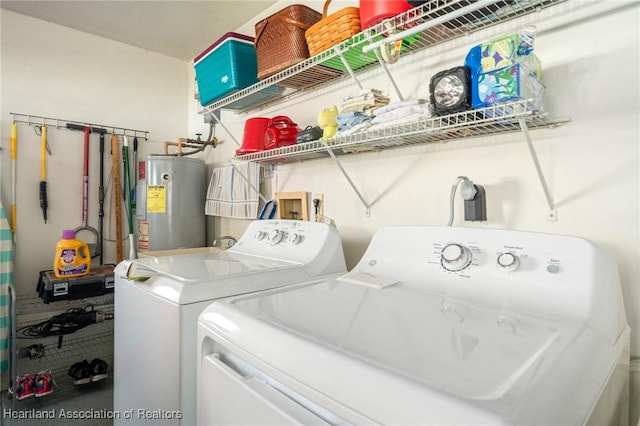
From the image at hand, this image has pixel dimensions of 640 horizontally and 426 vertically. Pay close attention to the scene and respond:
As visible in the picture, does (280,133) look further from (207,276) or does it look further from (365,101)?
(207,276)

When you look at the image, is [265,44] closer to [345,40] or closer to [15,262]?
[345,40]

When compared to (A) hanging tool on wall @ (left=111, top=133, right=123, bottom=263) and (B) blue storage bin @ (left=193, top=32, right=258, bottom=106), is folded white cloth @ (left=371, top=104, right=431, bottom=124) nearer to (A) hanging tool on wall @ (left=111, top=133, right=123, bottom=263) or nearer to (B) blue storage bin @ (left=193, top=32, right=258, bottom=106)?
(B) blue storage bin @ (left=193, top=32, right=258, bottom=106)

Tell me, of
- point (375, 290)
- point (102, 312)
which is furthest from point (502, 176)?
point (102, 312)

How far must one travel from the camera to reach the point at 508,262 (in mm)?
1000

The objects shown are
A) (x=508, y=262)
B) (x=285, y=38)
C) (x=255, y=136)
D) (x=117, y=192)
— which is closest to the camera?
(x=508, y=262)

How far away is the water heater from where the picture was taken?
8.81 ft

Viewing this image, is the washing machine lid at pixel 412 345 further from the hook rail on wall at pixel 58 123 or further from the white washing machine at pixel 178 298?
the hook rail on wall at pixel 58 123

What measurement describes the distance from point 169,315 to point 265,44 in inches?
54.5

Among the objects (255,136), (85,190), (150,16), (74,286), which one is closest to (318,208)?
(255,136)

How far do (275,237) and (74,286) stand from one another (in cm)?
146

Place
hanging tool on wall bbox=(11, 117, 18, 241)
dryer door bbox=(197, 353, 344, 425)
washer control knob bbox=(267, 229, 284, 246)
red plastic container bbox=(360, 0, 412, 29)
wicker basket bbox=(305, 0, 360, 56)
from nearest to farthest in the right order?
dryer door bbox=(197, 353, 344, 425) < red plastic container bbox=(360, 0, 412, 29) < wicker basket bbox=(305, 0, 360, 56) < washer control knob bbox=(267, 229, 284, 246) < hanging tool on wall bbox=(11, 117, 18, 241)

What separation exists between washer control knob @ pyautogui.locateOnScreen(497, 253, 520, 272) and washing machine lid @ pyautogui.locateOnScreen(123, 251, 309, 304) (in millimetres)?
702

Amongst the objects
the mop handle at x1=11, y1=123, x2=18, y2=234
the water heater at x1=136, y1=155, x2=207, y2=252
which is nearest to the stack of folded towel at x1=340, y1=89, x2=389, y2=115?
the water heater at x1=136, y1=155, x2=207, y2=252

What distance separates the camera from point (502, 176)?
51.4 inches
